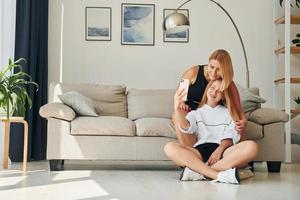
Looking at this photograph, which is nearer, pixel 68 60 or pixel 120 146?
pixel 120 146

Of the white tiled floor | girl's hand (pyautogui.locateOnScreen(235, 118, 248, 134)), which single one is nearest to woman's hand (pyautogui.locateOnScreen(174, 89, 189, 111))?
girl's hand (pyautogui.locateOnScreen(235, 118, 248, 134))

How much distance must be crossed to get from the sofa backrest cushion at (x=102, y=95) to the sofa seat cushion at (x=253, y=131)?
1.33 metres

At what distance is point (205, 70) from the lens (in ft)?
12.7

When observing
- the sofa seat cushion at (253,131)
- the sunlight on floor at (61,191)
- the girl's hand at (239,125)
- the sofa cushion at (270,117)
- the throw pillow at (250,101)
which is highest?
the throw pillow at (250,101)

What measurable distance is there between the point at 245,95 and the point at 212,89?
1.07 meters

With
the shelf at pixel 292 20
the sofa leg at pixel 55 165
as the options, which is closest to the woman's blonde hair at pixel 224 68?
the sofa leg at pixel 55 165

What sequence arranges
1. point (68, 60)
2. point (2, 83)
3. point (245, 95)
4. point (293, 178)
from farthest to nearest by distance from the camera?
point (68, 60), point (245, 95), point (2, 83), point (293, 178)

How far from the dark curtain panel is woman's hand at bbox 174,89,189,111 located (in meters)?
2.11

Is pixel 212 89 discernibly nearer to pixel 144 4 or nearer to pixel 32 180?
pixel 32 180

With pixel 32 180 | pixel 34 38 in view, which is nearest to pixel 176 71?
pixel 34 38

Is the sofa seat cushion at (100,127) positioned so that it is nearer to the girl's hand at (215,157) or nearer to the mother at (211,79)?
the mother at (211,79)

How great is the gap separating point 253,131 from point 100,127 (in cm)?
134

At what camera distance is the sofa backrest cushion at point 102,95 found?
16.2 feet

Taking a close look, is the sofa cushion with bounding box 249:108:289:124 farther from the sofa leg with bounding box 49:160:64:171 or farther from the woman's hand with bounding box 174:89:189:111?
the sofa leg with bounding box 49:160:64:171
